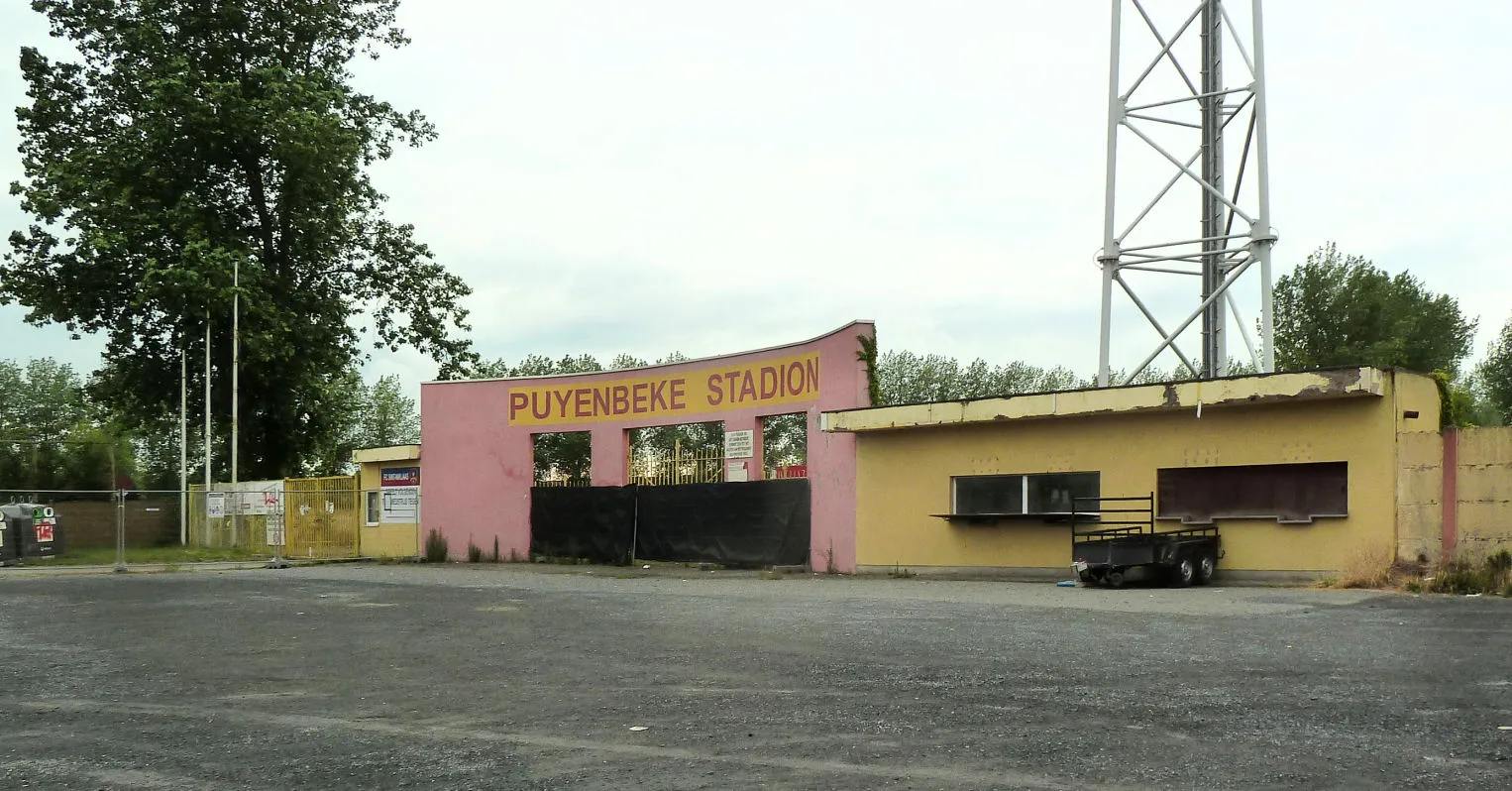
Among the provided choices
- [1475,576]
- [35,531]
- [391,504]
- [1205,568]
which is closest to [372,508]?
[391,504]

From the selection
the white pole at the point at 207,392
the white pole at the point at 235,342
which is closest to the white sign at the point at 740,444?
the white pole at the point at 235,342

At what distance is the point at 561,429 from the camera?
31.4 metres

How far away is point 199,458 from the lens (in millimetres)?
56094

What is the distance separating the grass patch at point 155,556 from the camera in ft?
101

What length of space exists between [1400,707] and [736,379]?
2093 cm

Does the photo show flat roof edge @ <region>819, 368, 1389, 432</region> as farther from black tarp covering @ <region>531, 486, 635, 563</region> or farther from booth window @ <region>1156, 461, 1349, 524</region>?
black tarp covering @ <region>531, 486, 635, 563</region>

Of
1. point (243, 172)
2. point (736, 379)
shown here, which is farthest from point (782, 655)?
point (243, 172)

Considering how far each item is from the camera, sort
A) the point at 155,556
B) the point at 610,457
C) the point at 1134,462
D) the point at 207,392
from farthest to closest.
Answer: the point at 207,392 < the point at 155,556 < the point at 610,457 < the point at 1134,462

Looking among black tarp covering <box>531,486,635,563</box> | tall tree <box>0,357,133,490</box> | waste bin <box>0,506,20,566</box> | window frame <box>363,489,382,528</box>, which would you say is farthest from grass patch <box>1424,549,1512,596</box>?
tall tree <box>0,357,133,490</box>

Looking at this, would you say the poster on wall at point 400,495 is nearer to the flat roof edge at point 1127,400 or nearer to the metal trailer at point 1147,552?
the flat roof edge at point 1127,400

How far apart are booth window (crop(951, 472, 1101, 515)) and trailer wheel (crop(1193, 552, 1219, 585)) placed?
2476 mm

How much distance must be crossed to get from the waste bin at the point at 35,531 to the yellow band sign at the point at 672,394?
1174 centimetres

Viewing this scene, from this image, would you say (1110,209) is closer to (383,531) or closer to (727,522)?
(727,522)

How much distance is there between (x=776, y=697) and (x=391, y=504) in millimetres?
28412
